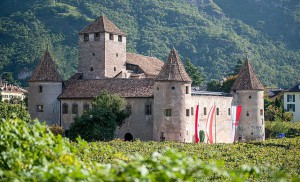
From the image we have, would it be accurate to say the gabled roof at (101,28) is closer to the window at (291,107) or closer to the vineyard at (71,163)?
the window at (291,107)

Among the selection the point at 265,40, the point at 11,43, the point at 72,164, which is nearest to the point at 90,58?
the point at 72,164

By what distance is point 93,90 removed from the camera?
67.8 meters

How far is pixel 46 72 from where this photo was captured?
68.9 metres

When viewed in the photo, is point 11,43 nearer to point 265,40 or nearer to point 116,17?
point 116,17

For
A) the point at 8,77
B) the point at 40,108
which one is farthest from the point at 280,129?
the point at 8,77

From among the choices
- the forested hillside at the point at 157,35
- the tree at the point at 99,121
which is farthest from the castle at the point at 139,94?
the forested hillside at the point at 157,35

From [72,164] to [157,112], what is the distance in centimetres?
4582

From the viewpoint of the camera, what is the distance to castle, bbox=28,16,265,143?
63.2 m

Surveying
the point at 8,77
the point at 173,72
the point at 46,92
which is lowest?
the point at 46,92

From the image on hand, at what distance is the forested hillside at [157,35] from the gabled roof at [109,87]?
61702mm

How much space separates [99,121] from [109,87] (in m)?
6.62

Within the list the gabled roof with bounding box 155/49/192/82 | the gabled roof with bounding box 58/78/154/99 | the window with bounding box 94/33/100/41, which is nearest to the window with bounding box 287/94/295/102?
the window with bounding box 94/33/100/41

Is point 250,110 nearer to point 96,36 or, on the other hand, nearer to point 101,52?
point 101,52

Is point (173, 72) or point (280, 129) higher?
point (173, 72)
